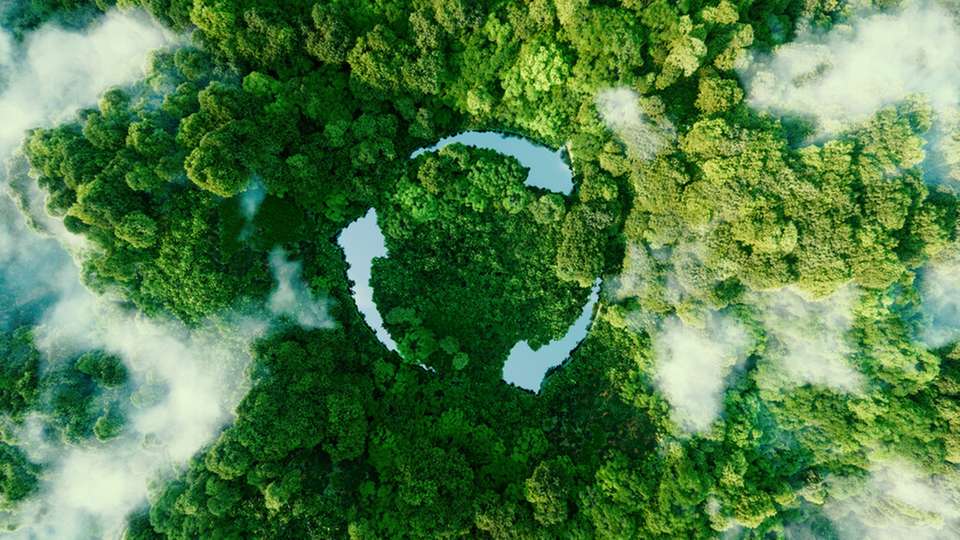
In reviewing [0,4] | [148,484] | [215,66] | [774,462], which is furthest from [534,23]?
[148,484]

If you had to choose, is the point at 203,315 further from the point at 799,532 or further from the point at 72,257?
the point at 799,532

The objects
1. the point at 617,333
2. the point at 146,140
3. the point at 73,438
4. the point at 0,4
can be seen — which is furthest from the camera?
the point at 617,333

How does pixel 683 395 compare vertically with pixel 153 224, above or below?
above

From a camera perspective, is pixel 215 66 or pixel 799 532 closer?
pixel 215 66

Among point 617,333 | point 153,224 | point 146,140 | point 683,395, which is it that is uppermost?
point 617,333

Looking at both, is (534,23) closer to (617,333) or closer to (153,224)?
(617,333)

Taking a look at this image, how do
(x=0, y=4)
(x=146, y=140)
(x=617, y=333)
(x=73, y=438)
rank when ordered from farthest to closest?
(x=617, y=333), (x=0, y=4), (x=73, y=438), (x=146, y=140)

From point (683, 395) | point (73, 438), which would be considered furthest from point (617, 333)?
point (73, 438)
